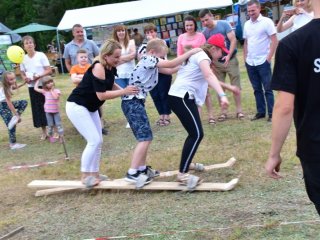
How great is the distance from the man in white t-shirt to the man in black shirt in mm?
4815

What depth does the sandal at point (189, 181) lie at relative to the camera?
182 inches

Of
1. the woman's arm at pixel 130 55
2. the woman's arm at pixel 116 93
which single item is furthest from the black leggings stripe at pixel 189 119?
the woman's arm at pixel 130 55

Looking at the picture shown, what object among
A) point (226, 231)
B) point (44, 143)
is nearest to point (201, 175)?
point (226, 231)

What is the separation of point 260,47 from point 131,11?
1612 centimetres

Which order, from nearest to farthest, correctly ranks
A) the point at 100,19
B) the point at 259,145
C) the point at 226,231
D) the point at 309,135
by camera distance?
the point at 309,135
the point at 226,231
the point at 259,145
the point at 100,19

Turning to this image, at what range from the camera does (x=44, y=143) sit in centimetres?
785

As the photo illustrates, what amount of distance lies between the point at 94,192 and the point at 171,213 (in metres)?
1.14

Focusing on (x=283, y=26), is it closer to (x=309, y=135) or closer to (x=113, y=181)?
(x=113, y=181)

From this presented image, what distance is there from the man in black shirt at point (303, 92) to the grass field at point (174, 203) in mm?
1416

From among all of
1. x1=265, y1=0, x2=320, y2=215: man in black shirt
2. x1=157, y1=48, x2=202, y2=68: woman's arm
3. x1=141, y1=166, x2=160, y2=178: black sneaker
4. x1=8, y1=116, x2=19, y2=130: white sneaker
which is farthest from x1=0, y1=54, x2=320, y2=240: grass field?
x1=265, y1=0, x2=320, y2=215: man in black shirt

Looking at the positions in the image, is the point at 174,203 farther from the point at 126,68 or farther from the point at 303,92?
the point at 126,68

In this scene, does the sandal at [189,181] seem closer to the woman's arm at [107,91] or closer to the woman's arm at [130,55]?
the woman's arm at [107,91]

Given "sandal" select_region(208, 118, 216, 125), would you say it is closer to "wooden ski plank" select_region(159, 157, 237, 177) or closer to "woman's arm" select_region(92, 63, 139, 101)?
"wooden ski plank" select_region(159, 157, 237, 177)

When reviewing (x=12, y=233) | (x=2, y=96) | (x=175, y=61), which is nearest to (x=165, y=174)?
(x=175, y=61)
